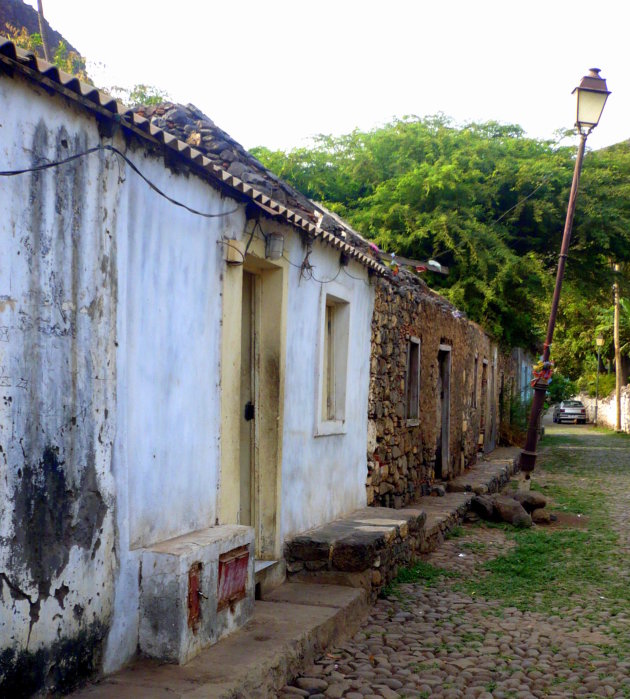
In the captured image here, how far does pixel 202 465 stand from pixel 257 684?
137cm

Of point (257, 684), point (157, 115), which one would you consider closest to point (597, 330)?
point (157, 115)

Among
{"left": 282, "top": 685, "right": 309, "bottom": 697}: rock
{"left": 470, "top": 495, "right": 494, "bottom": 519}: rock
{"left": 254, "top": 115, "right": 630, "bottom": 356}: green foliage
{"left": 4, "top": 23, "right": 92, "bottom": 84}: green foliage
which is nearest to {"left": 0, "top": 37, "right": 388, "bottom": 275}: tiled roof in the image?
{"left": 282, "top": 685, "right": 309, "bottom": 697}: rock

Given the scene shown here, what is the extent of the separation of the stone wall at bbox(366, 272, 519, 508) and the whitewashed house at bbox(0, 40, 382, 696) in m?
3.16

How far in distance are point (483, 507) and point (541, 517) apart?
78 centimetres

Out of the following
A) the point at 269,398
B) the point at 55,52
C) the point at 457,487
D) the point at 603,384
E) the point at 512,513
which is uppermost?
the point at 55,52

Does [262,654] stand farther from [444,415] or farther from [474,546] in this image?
[444,415]

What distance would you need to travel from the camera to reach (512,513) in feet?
36.1

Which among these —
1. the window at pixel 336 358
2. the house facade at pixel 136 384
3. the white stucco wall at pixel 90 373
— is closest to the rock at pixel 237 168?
the house facade at pixel 136 384

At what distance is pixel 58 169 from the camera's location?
11.7ft

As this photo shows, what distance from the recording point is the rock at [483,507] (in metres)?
11.2

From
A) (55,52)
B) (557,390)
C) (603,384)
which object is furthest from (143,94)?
(603,384)

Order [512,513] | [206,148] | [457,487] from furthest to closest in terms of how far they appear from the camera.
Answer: [457,487] → [512,513] → [206,148]

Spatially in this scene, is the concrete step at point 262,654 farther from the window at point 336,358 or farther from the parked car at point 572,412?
the parked car at point 572,412

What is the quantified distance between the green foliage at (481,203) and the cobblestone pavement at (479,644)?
905 centimetres
